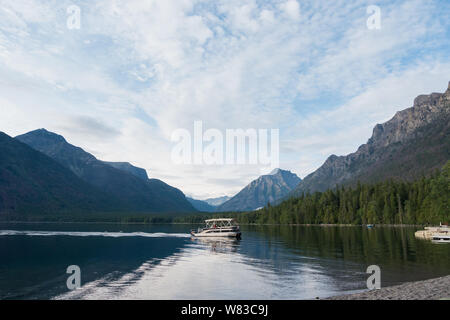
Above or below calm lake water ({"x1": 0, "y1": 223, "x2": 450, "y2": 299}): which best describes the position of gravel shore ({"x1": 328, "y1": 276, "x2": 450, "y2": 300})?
above

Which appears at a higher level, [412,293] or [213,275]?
[412,293]

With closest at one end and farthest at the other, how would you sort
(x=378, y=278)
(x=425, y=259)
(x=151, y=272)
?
(x=378, y=278) → (x=151, y=272) → (x=425, y=259)

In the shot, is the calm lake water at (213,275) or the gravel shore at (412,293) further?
the calm lake water at (213,275)

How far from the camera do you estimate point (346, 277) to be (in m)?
Result: 41.9

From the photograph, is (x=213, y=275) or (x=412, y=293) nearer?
(x=412, y=293)

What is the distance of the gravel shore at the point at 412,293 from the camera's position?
1069 inches

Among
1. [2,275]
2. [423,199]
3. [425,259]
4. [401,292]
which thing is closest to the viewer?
[401,292]

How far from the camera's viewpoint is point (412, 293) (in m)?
28.9

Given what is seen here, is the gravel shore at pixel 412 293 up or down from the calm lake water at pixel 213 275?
up

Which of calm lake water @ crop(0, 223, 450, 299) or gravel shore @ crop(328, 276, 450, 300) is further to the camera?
calm lake water @ crop(0, 223, 450, 299)

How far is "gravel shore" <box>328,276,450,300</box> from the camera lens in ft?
89.0
